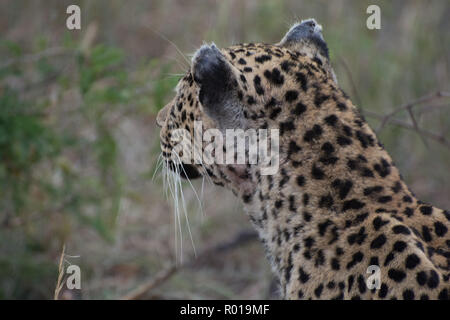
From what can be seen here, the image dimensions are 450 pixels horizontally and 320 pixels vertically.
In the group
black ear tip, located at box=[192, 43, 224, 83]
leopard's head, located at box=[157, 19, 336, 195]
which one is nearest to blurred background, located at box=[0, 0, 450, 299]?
leopard's head, located at box=[157, 19, 336, 195]

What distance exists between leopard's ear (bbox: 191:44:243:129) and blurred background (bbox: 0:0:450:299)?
2.74 ft

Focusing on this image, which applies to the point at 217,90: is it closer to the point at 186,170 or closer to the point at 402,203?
the point at 186,170

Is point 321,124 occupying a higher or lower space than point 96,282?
higher

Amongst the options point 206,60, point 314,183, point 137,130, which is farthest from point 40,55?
point 137,130

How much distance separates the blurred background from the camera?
16.8 ft

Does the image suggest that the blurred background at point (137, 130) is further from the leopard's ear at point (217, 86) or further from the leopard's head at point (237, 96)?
the leopard's ear at point (217, 86)

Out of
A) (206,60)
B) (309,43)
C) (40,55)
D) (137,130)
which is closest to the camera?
(206,60)

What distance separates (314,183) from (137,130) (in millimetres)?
5488

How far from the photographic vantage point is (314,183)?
2.91 m

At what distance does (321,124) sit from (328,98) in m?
0.15

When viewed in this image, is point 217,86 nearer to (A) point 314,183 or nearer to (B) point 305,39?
(A) point 314,183
